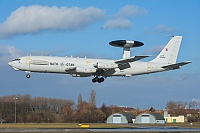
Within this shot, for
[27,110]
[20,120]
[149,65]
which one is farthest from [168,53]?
[27,110]

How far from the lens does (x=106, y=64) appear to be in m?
66.3

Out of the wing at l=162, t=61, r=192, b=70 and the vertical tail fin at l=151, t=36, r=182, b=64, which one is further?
the vertical tail fin at l=151, t=36, r=182, b=64

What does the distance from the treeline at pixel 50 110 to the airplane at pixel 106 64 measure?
91282mm

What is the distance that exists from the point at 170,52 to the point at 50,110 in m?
116

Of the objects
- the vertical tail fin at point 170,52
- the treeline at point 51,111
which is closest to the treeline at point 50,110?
the treeline at point 51,111

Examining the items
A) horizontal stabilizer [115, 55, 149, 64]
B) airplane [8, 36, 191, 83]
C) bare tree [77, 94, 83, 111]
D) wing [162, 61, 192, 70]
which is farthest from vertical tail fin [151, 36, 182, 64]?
bare tree [77, 94, 83, 111]

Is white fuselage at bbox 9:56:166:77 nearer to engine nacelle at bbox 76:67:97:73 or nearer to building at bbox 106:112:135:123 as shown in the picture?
engine nacelle at bbox 76:67:97:73

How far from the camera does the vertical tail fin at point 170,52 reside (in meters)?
73.1

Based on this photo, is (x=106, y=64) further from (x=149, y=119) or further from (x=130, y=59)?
(x=149, y=119)

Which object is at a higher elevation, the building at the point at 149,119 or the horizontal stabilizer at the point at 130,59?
the horizontal stabilizer at the point at 130,59

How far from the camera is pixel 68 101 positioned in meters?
198

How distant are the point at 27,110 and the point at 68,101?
2965 centimetres

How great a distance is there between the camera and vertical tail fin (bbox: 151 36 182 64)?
240 feet

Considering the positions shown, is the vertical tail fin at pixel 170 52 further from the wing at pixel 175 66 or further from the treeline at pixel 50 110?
the treeline at pixel 50 110
